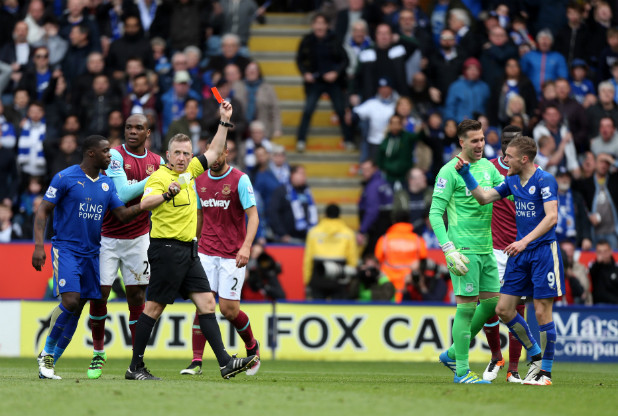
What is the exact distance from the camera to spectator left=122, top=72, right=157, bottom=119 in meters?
20.2

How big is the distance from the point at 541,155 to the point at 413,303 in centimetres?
429

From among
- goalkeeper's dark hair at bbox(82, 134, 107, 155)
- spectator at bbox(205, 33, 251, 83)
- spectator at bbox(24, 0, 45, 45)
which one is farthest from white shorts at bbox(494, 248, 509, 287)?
spectator at bbox(24, 0, 45, 45)

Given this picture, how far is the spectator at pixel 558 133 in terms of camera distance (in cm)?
2012

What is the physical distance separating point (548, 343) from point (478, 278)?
941 mm

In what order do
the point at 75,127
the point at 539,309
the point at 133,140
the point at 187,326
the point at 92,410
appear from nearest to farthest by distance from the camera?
the point at 92,410
the point at 539,309
the point at 133,140
the point at 187,326
the point at 75,127

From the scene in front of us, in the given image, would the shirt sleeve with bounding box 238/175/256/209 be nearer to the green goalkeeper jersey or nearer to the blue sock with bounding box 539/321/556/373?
the green goalkeeper jersey

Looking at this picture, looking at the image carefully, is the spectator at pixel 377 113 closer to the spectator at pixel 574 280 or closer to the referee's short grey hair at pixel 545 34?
the referee's short grey hair at pixel 545 34

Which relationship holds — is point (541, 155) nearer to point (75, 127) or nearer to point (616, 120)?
point (616, 120)

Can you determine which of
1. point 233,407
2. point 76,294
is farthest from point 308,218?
point 233,407

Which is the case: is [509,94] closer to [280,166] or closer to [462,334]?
[280,166]

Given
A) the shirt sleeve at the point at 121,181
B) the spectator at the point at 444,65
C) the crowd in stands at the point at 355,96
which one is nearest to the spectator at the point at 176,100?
the crowd in stands at the point at 355,96

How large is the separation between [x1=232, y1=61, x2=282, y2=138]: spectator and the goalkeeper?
9749 millimetres

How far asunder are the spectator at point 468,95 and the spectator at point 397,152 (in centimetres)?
116

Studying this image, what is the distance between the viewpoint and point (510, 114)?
2038 centimetres
